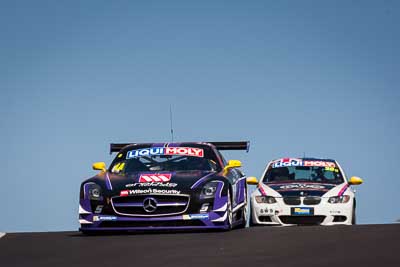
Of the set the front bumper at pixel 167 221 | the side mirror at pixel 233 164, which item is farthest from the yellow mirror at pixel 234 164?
the front bumper at pixel 167 221

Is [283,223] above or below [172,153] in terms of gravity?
below

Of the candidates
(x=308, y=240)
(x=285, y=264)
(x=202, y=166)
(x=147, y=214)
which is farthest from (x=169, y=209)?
(x=285, y=264)

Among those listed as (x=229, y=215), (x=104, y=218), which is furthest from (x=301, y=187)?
(x=104, y=218)

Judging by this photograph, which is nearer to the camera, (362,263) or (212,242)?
(362,263)

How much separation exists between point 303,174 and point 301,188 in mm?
1368

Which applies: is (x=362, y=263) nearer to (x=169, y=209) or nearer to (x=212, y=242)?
(x=212, y=242)

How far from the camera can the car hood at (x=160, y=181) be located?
1455 cm

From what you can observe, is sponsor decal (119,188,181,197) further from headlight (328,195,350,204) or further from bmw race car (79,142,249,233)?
headlight (328,195,350,204)

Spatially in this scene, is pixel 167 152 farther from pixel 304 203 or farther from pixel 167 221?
pixel 304 203

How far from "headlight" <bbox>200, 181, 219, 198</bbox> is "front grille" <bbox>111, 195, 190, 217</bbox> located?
0.25 m

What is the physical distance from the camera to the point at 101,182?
589 inches

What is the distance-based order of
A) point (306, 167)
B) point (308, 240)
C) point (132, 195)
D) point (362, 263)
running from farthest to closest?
point (306, 167) < point (132, 195) < point (308, 240) < point (362, 263)

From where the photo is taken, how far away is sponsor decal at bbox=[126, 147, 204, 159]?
1652 centimetres

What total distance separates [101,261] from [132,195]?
4.87 metres
